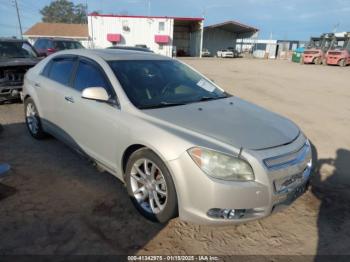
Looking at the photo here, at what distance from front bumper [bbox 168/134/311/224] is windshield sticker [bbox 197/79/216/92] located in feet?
5.44

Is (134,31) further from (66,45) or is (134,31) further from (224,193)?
(224,193)

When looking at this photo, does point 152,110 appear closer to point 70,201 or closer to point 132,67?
point 132,67

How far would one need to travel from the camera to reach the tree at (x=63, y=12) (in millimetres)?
96750

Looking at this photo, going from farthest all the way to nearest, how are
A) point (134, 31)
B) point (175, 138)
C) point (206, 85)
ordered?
point (134, 31), point (206, 85), point (175, 138)

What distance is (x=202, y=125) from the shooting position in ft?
9.21

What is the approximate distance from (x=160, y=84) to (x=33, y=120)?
2.74 metres

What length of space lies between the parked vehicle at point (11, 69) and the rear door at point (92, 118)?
4.50 m

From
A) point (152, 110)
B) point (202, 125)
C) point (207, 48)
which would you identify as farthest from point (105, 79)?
point (207, 48)

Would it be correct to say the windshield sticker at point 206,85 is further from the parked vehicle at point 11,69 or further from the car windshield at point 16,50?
the car windshield at point 16,50

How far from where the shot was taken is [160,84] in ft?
11.7

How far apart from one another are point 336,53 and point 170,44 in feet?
68.2

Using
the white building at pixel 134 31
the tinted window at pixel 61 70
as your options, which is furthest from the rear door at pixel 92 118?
the white building at pixel 134 31

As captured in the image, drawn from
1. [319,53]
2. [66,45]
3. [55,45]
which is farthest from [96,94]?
[319,53]

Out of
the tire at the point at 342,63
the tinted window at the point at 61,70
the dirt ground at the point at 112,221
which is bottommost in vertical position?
the tire at the point at 342,63
